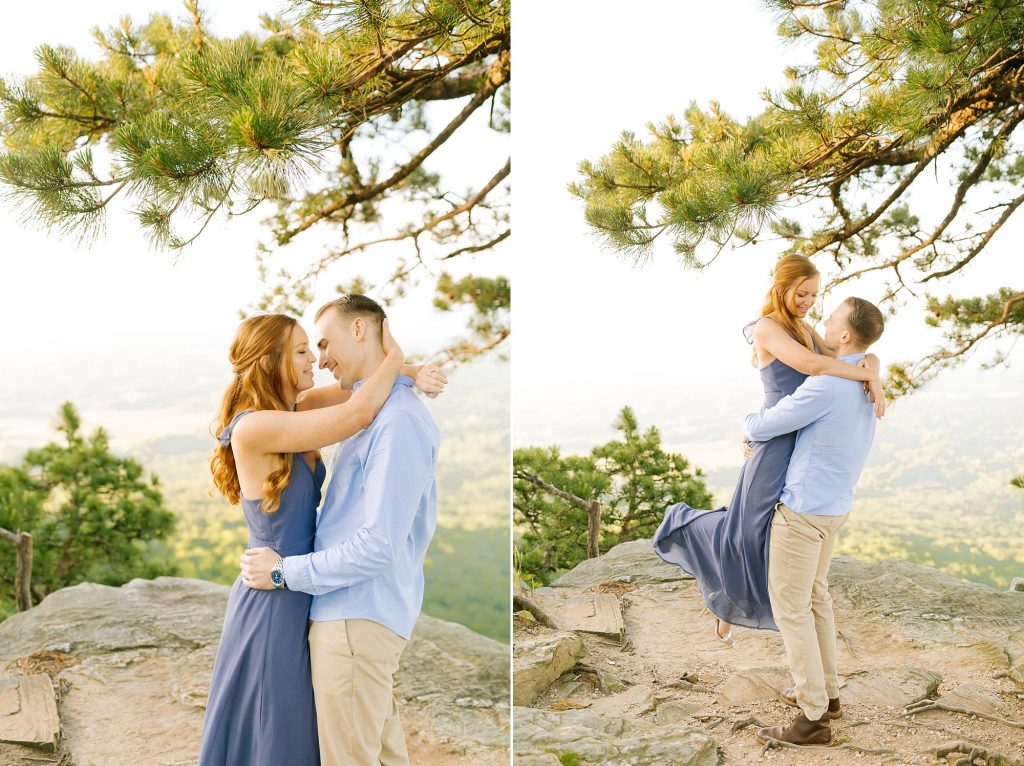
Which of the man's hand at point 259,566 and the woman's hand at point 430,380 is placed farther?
the woman's hand at point 430,380

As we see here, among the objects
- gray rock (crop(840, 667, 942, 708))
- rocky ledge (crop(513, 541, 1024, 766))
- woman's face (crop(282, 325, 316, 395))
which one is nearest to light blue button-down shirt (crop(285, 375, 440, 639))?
woman's face (crop(282, 325, 316, 395))

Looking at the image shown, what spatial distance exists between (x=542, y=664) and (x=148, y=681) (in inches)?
65.7

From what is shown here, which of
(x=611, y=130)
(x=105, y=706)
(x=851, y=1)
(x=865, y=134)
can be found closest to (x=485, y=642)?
(x=105, y=706)

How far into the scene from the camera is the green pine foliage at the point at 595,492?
3602 millimetres

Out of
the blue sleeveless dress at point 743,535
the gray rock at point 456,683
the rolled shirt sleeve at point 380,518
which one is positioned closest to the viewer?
the rolled shirt sleeve at point 380,518

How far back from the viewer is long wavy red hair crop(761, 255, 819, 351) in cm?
252

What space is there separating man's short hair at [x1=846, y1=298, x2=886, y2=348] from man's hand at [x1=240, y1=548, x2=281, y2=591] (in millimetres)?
1634

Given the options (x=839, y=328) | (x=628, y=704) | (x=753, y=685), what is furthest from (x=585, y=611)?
(x=839, y=328)

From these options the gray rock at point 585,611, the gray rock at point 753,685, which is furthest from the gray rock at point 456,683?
the gray rock at point 753,685

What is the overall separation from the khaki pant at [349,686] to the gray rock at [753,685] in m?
1.62

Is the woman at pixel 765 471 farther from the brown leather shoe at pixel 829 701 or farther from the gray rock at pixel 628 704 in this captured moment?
the gray rock at pixel 628 704

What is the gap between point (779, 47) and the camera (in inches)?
132

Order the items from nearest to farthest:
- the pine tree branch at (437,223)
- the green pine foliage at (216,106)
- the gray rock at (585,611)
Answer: the green pine foliage at (216,106), the gray rock at (585,611), the pine tree branch at (437,223)

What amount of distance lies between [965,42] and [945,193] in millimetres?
631
